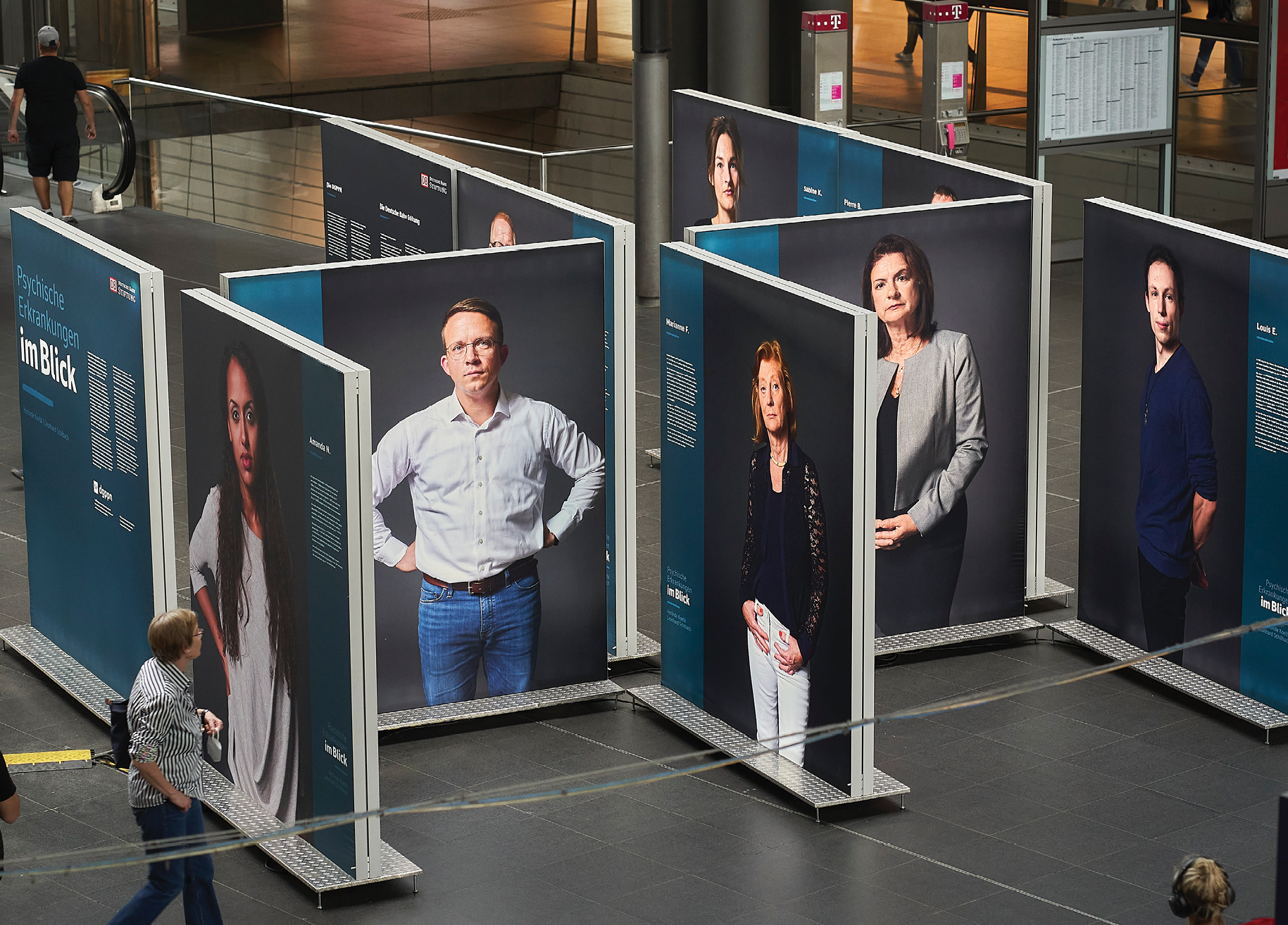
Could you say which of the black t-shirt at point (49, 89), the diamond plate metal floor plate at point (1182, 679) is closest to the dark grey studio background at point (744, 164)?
Answer: the diamond plate metal floor plate at point (1182, 679)

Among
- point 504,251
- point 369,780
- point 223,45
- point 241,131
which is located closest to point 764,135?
point 504,251

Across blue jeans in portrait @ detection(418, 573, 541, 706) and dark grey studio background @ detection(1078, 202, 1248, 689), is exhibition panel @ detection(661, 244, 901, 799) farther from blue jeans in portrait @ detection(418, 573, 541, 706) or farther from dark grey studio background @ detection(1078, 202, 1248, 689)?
dark grey studio background @ detection(1078, 202, 1248, 689)

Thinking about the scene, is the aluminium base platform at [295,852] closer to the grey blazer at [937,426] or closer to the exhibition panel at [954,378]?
the exhibition panel at [954,378]

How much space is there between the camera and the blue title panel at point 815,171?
11.5 meters

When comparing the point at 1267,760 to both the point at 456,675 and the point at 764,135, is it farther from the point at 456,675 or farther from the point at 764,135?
the point at 764,135

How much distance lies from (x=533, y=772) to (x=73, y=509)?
244 centimetres

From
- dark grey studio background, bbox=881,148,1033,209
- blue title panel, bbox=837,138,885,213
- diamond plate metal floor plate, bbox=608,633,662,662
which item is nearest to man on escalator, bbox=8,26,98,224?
blue title panel, bbox=837,138,885,213

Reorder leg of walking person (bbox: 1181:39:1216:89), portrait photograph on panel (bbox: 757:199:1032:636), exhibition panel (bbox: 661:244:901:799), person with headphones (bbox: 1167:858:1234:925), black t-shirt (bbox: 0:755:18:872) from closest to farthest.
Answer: person with headphones (bbox: 1167:858:1234:925) → black t-shirt (bbox: 0:755:18:872) → exhibition panel (bbox: 661:244:901:799) → portrait photograph on panel (bbox: 757:199:1032:636) → leg of walking person (bbox: 1181:39:1216:89)

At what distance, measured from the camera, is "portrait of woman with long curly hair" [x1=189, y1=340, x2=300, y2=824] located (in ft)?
24.5

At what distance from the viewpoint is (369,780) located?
7.18 metres

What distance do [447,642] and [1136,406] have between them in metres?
3.27

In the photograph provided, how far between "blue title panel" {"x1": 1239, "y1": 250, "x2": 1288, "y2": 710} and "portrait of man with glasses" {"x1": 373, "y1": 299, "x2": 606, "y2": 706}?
2.79 m

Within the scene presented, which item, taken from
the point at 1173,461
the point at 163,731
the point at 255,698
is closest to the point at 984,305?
the point at 1173,461

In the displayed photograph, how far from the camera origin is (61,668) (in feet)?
30.4
